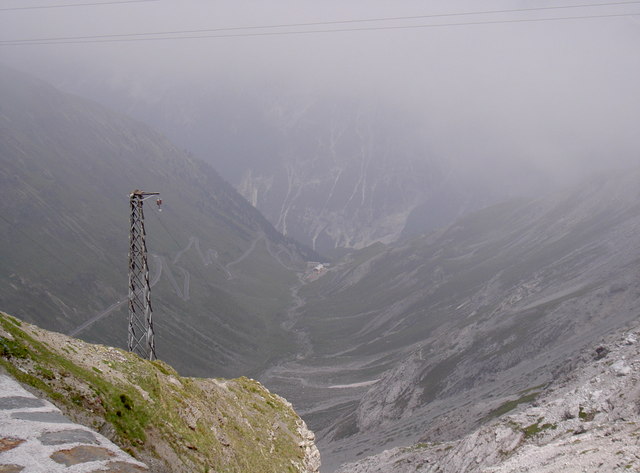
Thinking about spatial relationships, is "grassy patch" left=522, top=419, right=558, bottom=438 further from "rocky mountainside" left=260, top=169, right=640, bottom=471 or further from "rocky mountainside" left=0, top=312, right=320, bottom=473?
"rocky mountainside" left=0, top=312, right=320, bottom=473

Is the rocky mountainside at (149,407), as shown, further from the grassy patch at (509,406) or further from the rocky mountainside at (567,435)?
the grassy patch at (509,406)

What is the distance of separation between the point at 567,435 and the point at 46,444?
44.2 metres

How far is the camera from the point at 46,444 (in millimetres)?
15414

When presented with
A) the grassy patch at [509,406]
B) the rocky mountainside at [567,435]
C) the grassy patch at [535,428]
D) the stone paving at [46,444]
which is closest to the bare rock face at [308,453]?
the rocky mountainside at [567,435]

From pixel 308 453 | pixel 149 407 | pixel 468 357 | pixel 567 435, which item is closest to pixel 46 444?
pixel 149 407

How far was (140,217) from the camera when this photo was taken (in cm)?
4353

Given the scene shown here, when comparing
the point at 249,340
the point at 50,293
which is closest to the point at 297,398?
the point at 249,340

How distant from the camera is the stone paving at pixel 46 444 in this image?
1459 cm

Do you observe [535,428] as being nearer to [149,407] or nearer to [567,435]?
[567,435]

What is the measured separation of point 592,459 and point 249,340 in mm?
165333

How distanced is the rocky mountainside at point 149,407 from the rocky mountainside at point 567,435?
1773 centimetres

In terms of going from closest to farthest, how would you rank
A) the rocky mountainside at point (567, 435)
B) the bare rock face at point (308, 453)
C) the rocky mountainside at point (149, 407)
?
the rocky mountainside at point (149, 407), the rocky mountainside at point (567, 435), the bare rock face at point (308, 453)

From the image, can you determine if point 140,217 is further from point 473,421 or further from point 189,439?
point 473,421

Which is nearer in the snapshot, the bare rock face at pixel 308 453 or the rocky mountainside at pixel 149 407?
the rocky mountainside at pixel 149 407
